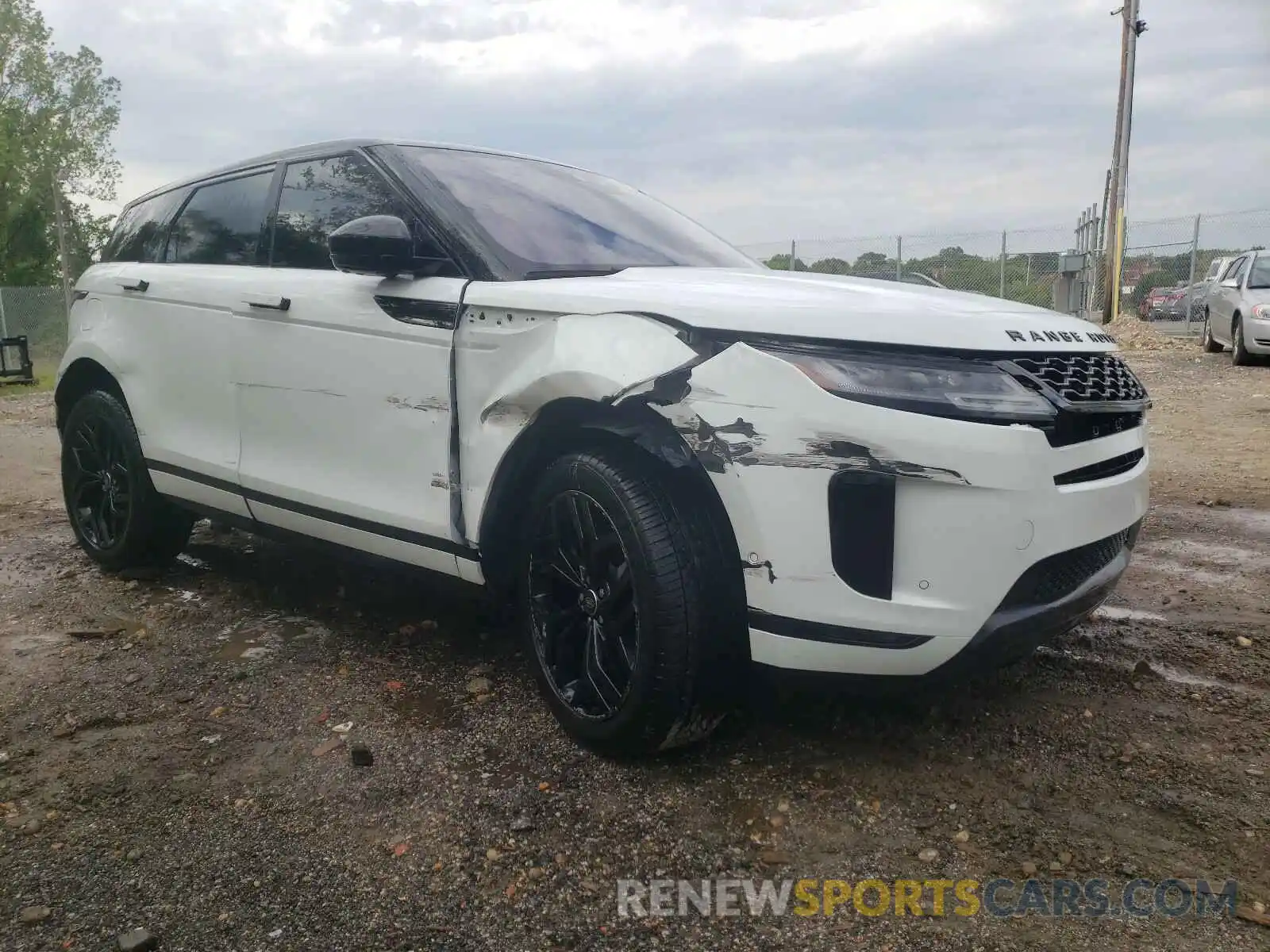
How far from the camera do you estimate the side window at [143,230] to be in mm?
4320

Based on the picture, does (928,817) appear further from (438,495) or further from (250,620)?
(250,620)

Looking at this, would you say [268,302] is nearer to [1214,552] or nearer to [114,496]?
[114,496]

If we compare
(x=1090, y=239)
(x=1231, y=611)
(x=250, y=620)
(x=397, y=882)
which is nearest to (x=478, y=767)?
(x=397, y=882)

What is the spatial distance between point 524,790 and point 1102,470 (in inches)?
62.1

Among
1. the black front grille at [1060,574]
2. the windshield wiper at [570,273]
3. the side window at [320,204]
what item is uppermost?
the side window at [320,204]

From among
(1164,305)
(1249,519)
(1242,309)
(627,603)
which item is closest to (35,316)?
(1164,305)

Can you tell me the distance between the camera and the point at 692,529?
7.86ft

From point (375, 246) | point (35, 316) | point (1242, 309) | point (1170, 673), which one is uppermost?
point (375, 246)

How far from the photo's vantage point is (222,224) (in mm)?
3959

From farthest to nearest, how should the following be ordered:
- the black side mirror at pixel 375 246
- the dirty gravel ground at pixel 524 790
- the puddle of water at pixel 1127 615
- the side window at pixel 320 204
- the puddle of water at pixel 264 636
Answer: the puddle of water at pixel 1127 615 < the puddle of water at pixel 264 636 < the side window at pixel 320 204 < the black side mirror at pixel 375 246 < the dirty gravel ground at pixel 524 790

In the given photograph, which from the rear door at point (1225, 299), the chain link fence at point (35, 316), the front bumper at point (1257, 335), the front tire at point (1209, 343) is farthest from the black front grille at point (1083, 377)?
the chain link fence at point (35, 316)

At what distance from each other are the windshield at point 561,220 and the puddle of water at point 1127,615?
5.83ft

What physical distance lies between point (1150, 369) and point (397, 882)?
13.4m

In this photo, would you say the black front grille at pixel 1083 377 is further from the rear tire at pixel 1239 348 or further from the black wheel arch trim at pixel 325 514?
the rear tire at pixel 1239 348
